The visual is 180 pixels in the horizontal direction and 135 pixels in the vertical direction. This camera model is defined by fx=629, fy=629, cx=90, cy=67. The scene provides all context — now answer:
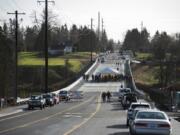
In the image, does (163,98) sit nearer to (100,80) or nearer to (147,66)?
(100,80)

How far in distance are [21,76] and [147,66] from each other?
112ft

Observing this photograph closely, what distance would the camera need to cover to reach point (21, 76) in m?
158

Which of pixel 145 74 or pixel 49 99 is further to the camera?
pixel 145 74

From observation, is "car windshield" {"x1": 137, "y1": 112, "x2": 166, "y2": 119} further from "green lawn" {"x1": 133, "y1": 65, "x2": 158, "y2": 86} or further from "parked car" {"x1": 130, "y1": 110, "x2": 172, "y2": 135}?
"green lawn" {"x1": 133, "y1": 65, "x2": 158, "y2": 86}

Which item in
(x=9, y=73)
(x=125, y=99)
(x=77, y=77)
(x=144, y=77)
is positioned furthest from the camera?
(x=144, y=77)

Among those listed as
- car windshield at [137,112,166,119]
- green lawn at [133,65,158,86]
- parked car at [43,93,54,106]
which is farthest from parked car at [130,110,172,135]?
green lawn at [133,65,158,86]

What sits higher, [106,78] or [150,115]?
[106,78]

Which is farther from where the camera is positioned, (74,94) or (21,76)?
(21,76)

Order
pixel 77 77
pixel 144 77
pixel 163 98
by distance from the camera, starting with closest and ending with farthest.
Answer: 1. pixel 163 98
2. pixel 77 77
3. pixel 144 77

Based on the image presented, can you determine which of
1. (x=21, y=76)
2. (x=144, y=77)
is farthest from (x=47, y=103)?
(x=21, y=76)

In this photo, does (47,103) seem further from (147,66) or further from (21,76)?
(147,66)

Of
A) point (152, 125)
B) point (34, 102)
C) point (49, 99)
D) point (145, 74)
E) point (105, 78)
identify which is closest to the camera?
point (152, 125)

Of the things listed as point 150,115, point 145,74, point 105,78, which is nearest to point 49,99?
point 150,115

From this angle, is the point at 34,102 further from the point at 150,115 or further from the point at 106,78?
the point at 106,78
